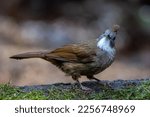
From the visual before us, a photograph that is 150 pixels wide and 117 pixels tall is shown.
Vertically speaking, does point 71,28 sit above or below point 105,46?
above

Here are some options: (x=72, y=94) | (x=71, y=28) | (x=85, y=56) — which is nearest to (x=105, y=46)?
(x=85, y=56)

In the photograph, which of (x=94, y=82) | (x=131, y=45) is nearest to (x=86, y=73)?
(x=94, y=82)

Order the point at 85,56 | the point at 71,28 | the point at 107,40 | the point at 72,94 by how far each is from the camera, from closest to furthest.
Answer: the point at 72,94 < the point at 107,40 < the point at 85,56 < the point at 71,28

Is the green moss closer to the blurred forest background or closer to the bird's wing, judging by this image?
the bird's wing

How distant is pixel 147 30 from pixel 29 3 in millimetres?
2131

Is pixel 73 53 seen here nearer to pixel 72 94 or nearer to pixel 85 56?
pixel 85 56

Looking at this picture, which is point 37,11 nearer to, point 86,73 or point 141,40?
point 141,40

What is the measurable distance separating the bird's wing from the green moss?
1.53 ft

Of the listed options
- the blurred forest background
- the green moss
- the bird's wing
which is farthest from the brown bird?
the blurred forest background

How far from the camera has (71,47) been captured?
6.12 metres

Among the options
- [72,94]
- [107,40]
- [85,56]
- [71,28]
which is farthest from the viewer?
[71,28]

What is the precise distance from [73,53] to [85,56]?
0.13m

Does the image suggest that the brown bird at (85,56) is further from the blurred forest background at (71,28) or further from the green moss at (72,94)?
the blurred forest background at (71,28)

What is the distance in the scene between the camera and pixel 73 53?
6.09 metres
